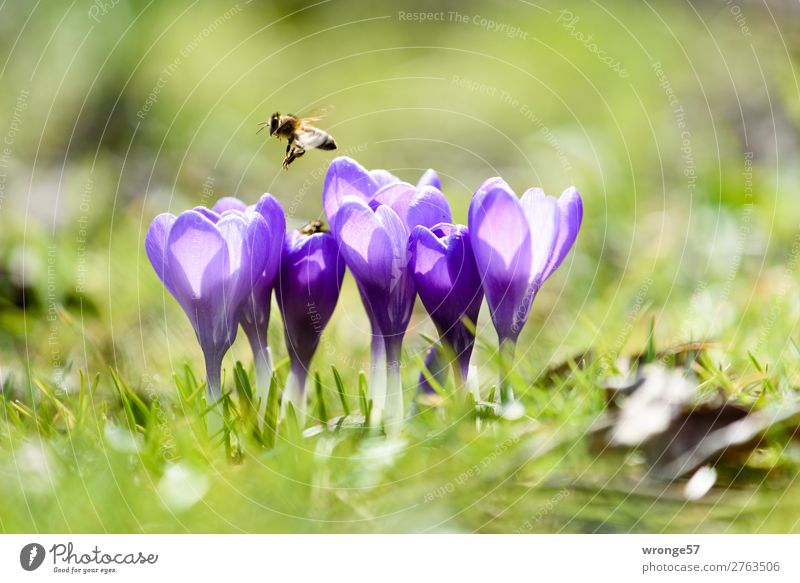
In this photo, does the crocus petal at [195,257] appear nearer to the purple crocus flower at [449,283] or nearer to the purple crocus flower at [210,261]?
the purple crocus flower at [210,261]

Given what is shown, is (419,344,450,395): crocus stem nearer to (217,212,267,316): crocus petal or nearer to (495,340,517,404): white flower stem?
(495,340,517,404): white flower stem

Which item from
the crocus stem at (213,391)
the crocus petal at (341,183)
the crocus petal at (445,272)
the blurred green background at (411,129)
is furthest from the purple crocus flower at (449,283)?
the blurred green background at (411,129)

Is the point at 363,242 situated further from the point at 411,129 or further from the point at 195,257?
the point at 411,129

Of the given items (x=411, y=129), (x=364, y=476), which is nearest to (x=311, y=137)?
(x=364, y=476)

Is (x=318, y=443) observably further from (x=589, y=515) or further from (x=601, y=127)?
(x=601, y=127)

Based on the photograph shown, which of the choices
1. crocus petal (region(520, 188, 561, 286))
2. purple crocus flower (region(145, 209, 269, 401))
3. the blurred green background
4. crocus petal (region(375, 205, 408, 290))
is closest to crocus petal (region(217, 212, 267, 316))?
purple crocus flower (region(145, 209, 269, 401))
